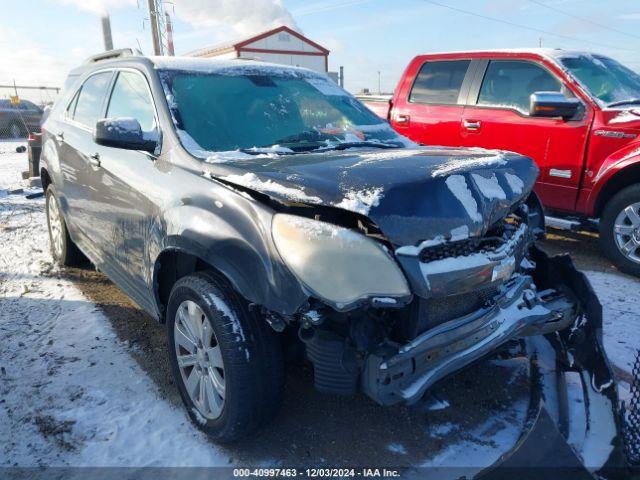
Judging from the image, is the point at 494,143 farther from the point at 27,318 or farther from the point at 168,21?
the point at 168,21

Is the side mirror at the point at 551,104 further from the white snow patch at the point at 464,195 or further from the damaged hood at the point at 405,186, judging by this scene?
the white snow patch at the point at 464,195

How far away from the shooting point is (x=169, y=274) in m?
2.78

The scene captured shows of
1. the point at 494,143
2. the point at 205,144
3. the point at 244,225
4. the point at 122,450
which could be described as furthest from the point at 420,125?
the point at 122,450

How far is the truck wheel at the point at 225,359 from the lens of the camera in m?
2.14

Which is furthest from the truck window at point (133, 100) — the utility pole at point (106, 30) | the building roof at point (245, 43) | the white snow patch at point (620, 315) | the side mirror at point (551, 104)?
the building roof at point (245, 43)

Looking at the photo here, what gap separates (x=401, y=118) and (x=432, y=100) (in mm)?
440

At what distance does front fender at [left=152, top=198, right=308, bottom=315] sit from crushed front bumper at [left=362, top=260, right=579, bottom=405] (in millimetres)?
424

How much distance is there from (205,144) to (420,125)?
4005 millimetres

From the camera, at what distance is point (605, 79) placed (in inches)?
203

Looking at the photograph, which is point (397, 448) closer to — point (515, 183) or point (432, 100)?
point (515, 183)

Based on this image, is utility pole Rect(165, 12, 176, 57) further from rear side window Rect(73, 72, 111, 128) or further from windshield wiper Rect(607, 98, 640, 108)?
windshield wiper Rect(607, 98, 640, 108)

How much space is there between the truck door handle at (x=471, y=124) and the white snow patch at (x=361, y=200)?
4066 mm

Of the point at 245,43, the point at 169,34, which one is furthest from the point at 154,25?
the point at 245,43

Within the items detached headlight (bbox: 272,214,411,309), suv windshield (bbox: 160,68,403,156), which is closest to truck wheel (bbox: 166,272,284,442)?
detached headlight (bbox: 272,214,411,309)
